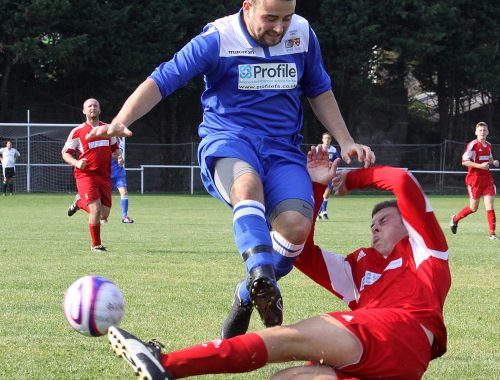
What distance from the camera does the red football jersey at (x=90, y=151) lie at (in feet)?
42.0

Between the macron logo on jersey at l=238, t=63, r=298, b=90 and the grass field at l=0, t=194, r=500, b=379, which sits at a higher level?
the macron logo on jersey at l=238, t=63, r=298, b=90

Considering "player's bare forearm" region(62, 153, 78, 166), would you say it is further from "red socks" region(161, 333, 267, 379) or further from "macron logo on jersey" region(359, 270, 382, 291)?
"red socks" region(161, 333, 267, 379)

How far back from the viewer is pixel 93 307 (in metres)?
4.58

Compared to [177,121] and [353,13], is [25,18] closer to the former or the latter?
[177,121]

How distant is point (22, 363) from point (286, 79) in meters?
2.29

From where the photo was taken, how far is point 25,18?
34.2 m

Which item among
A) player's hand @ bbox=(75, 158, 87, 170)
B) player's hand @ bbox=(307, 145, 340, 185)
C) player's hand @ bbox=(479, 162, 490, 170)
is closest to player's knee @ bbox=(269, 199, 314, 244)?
player's hand @ bbox=(307, 145, 340, 185)

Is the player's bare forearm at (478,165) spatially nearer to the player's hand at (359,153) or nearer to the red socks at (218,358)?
the player's hand at (359,153)

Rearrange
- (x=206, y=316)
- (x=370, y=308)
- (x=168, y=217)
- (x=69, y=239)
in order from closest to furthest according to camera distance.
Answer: (x=370, y=308) → (x=206, y=316) → (x=69, y=239) → (x=168, y=217)

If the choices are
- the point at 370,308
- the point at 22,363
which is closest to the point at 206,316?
the point at 22,363

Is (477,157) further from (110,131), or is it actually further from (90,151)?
(110,131)

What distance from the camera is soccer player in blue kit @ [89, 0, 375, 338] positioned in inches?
191

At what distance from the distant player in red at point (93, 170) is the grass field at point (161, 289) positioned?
0.50 m

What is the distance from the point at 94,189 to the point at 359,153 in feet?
26.1
